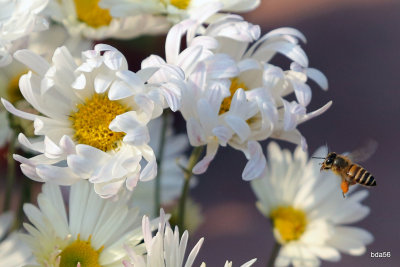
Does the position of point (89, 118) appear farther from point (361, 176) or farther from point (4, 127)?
point (361, 176)

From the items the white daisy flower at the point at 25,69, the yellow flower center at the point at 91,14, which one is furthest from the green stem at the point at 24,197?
the yellow flower center at the point at 91,14

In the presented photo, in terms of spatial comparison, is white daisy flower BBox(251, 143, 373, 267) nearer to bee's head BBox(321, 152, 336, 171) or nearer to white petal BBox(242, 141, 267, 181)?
bee's head BBox(321, 152, 336, 171)

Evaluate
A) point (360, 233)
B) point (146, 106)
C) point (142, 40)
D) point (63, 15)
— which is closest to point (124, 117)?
point (146, 106)

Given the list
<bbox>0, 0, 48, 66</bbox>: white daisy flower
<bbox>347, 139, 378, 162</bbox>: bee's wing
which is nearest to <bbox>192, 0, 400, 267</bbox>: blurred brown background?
<bbox>347, 139, 378, 162</bbox>: bee's wing

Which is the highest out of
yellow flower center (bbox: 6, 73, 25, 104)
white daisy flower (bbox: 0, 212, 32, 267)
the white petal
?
the white petal

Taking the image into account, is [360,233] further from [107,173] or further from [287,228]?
[107,173]

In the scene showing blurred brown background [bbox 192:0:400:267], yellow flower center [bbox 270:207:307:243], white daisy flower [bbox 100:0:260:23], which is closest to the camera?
white daisy flower [bbox 100:0:260:23]

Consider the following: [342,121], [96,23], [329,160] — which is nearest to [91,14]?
[96,23]
